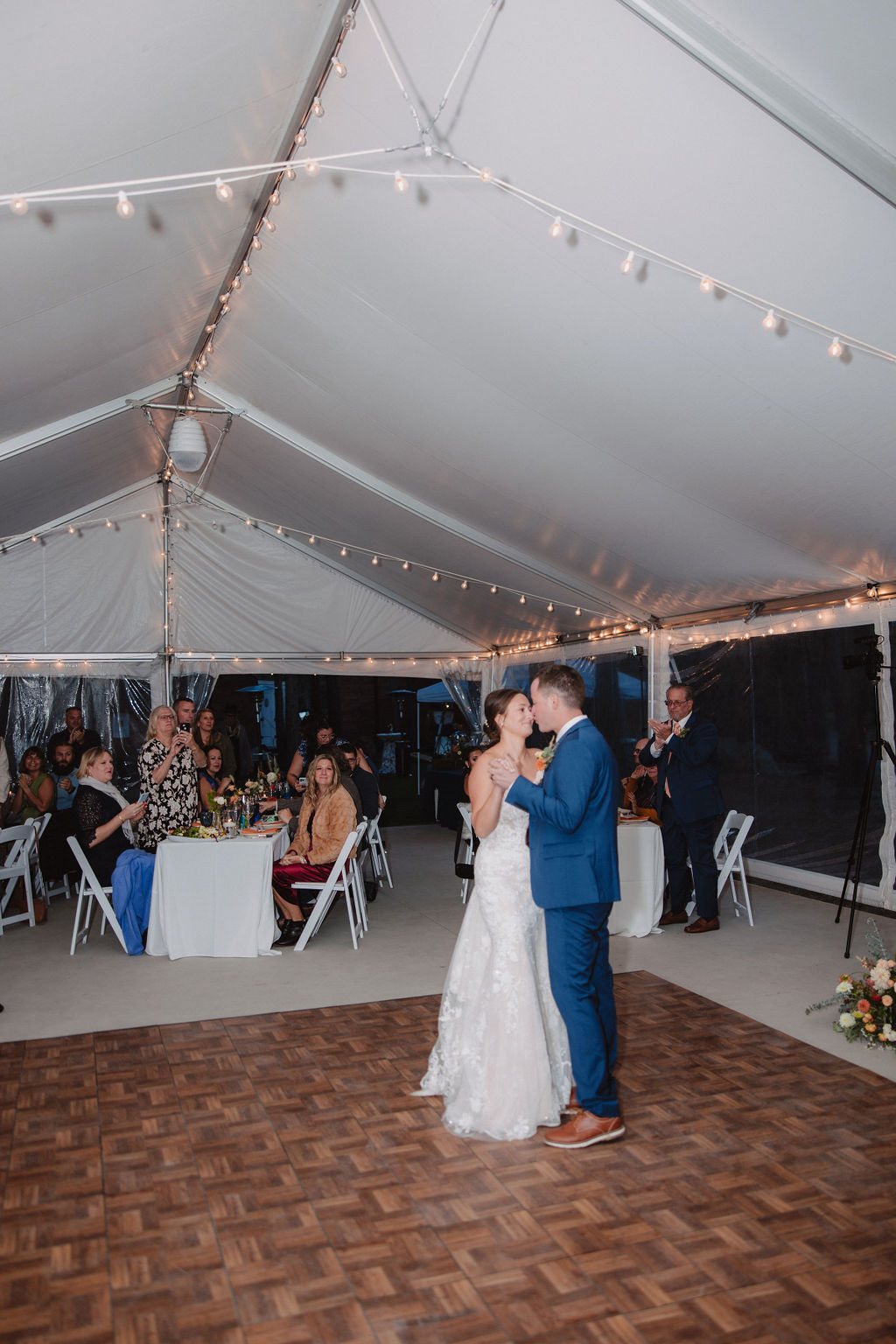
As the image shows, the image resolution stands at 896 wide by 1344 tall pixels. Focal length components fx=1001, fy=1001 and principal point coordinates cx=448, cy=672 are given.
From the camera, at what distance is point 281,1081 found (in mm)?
3865

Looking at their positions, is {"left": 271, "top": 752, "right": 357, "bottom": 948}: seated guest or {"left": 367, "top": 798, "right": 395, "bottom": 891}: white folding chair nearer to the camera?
{"left": 271, "top": 752, "right": 357, "bottom": 948}: seated guest

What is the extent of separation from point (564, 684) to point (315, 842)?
3244 mm

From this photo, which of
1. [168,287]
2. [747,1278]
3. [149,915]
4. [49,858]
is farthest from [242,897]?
[747,1278]

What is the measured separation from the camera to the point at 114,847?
6250 millimetres

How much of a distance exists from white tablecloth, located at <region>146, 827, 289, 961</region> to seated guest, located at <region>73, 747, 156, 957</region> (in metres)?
0.23

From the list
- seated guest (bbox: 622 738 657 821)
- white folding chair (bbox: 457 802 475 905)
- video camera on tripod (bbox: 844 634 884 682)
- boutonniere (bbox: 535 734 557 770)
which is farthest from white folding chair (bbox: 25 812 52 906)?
video camera on tripod (bbox: 844 634 884 682)

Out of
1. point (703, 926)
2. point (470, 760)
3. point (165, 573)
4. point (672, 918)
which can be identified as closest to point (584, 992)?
point (703, 926)

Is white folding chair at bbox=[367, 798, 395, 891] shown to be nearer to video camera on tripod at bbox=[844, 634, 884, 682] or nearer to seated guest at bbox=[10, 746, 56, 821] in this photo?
seated guest at bbox=[10, 746, 56, 821]

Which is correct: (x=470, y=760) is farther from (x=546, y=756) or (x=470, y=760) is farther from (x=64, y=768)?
(x=546, y=756)

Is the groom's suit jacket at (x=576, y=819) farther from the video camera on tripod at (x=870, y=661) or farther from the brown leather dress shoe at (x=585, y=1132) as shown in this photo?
the video camera on tripod at (x=870, y=661)

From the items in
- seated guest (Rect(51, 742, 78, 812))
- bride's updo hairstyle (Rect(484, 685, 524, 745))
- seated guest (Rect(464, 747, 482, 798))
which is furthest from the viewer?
seated guest (Rect(51, 742, 78, 812))

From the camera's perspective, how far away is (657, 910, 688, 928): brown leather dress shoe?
21.9 ft

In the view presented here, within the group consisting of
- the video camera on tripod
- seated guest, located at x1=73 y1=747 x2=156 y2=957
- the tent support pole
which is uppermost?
the tent support pole

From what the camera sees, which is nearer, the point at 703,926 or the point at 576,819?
the point at 576,819
